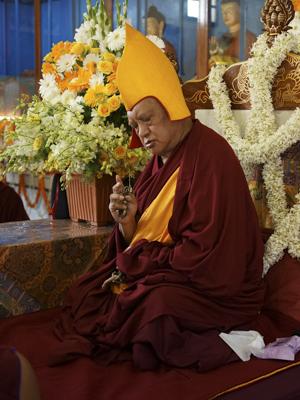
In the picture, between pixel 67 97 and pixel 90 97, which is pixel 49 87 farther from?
pixel 90 97

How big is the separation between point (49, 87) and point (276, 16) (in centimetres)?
97

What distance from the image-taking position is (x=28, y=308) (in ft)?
6.65

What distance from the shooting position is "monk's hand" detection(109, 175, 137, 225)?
1.84 meters

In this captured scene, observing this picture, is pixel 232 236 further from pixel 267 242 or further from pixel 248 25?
pixel 248 25

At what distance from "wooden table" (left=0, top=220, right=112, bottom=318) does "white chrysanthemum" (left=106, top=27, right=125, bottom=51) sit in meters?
0.74

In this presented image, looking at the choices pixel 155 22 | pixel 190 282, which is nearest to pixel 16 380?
pixel 190 282

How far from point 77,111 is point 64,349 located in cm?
99

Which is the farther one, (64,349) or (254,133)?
(254,133)

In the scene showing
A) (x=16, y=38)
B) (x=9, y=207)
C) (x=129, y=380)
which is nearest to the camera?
(x=129, y=380)

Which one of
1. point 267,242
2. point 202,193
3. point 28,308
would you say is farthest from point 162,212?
point 28,308

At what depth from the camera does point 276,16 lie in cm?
200

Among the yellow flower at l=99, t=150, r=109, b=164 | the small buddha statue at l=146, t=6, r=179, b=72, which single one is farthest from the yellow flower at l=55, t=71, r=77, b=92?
the small buddha statue at l=146, t=6, r=179, b=72

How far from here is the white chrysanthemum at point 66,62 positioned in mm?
2391

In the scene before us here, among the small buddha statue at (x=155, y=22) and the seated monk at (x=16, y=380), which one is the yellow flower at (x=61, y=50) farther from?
the small buddha statue at (x=155, y=22)
